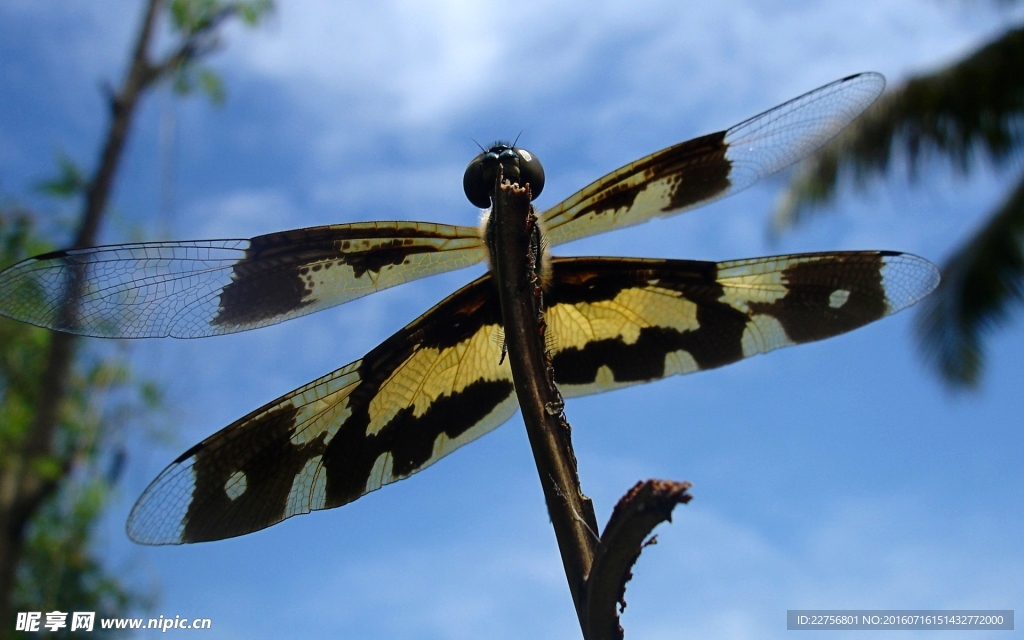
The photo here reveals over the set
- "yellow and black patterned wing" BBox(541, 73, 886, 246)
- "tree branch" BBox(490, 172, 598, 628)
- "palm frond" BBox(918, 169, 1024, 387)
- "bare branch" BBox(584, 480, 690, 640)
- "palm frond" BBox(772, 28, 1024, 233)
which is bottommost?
"bare branch" BBox(584, 480, 690, 640)

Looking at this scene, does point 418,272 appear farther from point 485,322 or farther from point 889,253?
point 889,253

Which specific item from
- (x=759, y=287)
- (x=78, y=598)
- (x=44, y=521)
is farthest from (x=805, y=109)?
(x=78, y=598)

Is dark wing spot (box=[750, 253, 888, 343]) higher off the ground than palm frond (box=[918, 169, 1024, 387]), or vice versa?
palm frond (box=[918, 169, 1024, 387])

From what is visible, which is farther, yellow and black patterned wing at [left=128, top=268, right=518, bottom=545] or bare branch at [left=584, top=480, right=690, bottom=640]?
yellow and black patterned wing at [left=128, top=268, right=518, bottom=545]

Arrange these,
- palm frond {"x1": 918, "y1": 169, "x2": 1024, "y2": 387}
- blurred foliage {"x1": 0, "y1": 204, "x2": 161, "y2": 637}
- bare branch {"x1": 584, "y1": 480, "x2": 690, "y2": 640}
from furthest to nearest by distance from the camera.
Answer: palm frond {"x1": 918, "y1": 169, "x2": 1024, "y2": 387} < blurred foliage {"x1": 0, "y1": 204, "x2": 161, "y2": 637} < bare branch {"x1": 584, "y1": 480, "x2": 690, "y2": 640}

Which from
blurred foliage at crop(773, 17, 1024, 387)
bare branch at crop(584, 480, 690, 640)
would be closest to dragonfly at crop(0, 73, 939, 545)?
bare branch at crop(584, 480, 690, 640)

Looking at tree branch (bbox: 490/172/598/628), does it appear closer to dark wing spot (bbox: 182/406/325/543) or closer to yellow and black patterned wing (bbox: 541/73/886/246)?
yellow and black patterned wing (bbox: 541/73/886/246)

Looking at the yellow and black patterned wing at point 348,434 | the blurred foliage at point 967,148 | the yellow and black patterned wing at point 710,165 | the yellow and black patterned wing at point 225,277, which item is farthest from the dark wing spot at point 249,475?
the blurred foliage at point 967,148
